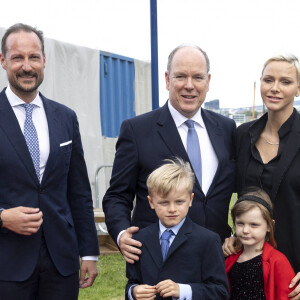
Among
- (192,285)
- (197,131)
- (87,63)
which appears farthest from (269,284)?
(87,63)

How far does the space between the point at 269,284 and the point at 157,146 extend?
0.95 meters

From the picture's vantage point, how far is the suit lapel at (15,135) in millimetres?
2668

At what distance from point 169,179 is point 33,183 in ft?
2.33

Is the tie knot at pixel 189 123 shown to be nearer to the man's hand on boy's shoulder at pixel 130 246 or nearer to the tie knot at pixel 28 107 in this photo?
the man's hand on boy's shoulder at pixel 130 246

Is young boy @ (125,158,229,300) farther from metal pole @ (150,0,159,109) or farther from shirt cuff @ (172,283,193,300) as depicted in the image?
metal pole @ (150,0,159,109)

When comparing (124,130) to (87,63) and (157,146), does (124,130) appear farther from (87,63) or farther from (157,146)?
(87,63)

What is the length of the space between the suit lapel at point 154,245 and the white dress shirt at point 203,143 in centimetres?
43

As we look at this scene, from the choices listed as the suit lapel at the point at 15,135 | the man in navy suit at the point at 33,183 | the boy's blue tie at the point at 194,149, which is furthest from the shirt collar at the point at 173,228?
the suit lapel at the point at 15,135

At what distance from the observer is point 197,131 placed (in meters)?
3.03

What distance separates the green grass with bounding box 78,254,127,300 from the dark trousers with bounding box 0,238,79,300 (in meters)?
2.62

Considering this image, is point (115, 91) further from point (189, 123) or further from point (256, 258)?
point (256, 258)

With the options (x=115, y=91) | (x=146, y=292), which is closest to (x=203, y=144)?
(x=146, y=292)

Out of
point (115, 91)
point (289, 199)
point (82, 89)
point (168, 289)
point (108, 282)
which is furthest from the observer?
point (115, 91)

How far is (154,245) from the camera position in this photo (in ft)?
8.50
